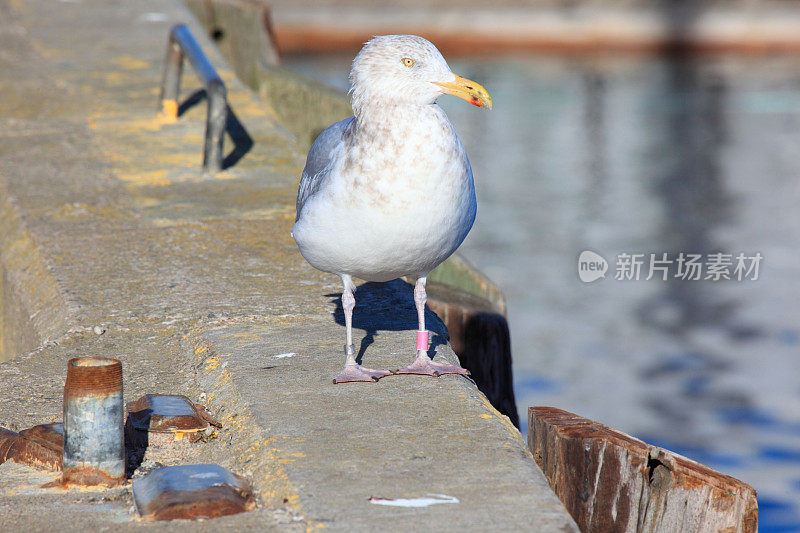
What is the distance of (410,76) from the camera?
322 cm

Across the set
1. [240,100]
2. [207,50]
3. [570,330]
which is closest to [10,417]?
[240,100]

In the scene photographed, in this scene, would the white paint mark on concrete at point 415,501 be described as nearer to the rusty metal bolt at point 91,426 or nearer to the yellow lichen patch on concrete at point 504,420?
the yellow lichen patch on concrete at point 504,420

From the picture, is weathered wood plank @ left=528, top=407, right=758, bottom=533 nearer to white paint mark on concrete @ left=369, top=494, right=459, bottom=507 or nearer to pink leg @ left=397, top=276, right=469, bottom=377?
pink leg @ left=397, top=276, right=469, bottom=377

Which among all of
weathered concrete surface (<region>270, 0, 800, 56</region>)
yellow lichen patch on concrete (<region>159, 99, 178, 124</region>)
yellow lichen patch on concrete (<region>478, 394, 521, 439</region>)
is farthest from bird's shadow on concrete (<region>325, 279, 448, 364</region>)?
weathered concrete surface (<region>270, 0, 800, 56</region>)

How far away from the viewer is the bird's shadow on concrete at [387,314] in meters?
4.03

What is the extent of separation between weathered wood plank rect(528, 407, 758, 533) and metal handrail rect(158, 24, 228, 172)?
3494 millimetres

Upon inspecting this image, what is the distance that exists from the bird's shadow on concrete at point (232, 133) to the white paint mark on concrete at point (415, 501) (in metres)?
4.10

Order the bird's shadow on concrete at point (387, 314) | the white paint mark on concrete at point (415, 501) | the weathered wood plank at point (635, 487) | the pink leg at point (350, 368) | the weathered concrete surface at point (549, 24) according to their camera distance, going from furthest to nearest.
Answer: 1. the weathered concrete surface at point (549, 24)
2. the bird's shadow on concrete at point (387, 314)
3. the pink leg at point (350, 368)
4. the weathered wood plank at point (635, 487)
5. the white paint mark on concrete at point (415, 501)

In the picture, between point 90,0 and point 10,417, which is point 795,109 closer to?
point 90,0

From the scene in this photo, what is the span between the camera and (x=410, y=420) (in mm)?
3172

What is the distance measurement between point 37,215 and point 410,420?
3145 mm

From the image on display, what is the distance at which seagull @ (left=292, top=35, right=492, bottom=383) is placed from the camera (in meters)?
3.19

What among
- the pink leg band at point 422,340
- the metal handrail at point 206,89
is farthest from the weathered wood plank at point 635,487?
the metal handrail at point 206,89

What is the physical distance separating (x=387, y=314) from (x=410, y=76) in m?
1.33
